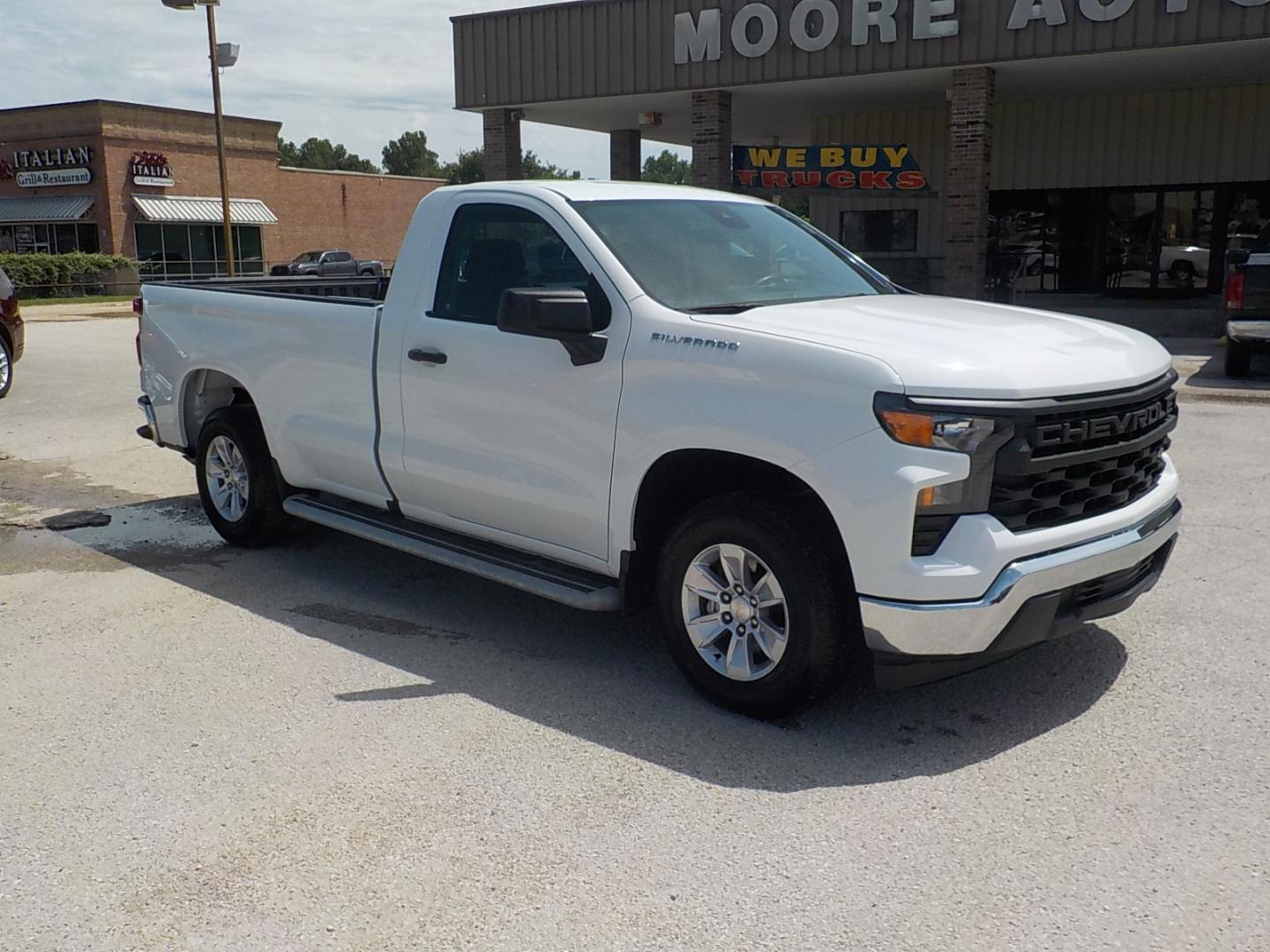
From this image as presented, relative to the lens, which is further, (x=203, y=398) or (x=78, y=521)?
(x=78, y=521)

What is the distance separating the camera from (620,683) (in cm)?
484

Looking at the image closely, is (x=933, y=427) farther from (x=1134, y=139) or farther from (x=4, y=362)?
(x=1134, y=139)

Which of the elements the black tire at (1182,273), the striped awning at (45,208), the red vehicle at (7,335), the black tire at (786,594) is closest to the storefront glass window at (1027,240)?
the black tire at (1182,273)

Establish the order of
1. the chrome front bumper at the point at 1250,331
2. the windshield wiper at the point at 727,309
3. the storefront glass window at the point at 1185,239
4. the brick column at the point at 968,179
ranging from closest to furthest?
the windshield wiper at the point at 727,309 → the chrome front bumper at the point at 1250,331 → the brick column at the point at 968,179 → the storefront glass window at the point at 1185,239

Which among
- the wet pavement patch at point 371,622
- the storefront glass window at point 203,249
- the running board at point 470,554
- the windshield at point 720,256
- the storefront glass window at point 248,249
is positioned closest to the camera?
the running board at point 470,554

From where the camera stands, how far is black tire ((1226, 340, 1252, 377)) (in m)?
13.6

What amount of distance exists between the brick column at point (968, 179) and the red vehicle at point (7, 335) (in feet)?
45.7

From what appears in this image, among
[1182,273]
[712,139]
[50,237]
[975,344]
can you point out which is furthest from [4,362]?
[50,237]

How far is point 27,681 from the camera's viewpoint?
4918 mm

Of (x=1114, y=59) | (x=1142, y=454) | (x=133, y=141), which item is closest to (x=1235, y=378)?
(x=1114, y=59)

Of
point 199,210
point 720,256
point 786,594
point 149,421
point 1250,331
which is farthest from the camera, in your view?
point 199,210

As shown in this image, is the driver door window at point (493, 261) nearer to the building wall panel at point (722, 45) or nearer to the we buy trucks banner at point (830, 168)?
the building wall panel at point (722, 45)

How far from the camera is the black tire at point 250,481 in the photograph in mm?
6617

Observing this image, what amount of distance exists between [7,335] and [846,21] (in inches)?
541
